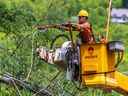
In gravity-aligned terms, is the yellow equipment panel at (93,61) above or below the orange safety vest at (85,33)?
below

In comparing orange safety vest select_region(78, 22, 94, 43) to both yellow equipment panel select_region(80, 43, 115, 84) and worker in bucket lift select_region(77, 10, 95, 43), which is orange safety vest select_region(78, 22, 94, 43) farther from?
yellow equipment panel select_region(80, 43, 115, 84)

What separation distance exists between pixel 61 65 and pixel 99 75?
1.83 ft

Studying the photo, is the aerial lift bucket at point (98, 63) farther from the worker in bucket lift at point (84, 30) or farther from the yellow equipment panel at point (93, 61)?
the worker in bucket lift at point (84, 30)

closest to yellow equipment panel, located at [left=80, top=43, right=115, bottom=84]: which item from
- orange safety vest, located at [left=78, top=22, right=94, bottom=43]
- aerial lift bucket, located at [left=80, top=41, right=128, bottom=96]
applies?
A: aerial lift bucket, located at [left=80, top=41, right=128, bottom=96]

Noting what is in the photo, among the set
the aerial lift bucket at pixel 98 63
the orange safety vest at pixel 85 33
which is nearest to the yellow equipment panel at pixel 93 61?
the aerial lift bucket at pixel 98 63

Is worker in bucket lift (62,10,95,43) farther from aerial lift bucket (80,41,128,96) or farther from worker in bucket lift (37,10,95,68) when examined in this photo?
aerial lift bucket (80,41,128,96)

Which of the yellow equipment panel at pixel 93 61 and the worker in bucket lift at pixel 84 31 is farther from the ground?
the worker in bucket lift at pixel 84 31

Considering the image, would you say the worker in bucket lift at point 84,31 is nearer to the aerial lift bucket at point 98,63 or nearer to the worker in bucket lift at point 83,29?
the worker in bucket lift at point 83,29

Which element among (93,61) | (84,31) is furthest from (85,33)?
(93,61)

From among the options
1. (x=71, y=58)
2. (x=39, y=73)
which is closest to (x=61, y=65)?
(x=71, y=58)

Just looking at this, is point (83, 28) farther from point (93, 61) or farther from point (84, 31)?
point (93, 61)

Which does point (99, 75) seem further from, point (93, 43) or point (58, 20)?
point (58, 20)

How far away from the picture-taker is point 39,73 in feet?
36.6

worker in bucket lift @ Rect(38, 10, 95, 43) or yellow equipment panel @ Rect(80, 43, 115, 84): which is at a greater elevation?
worker in bucket lift @ Rect(38, 10, 95, 43)
